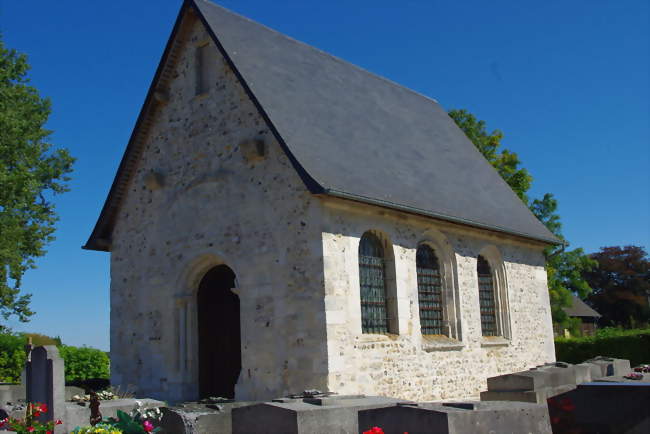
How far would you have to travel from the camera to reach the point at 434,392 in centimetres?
1434

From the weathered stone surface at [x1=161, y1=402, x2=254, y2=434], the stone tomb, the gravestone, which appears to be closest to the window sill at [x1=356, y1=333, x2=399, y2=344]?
the stone tomb

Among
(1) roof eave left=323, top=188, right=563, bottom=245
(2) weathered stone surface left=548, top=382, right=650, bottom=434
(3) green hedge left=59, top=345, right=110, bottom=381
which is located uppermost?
(1) roof eave left=323, top=188, right=563, bottom=245

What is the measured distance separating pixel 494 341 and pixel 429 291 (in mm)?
2619

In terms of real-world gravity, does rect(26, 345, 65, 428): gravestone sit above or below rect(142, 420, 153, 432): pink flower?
above

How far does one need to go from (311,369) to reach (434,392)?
11.3 feet

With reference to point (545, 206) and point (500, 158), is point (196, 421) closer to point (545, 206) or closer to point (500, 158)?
point (500, 158)

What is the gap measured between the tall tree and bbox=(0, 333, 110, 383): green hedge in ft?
136

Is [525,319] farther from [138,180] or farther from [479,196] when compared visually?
[138,180]

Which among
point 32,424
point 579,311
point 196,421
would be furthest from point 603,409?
point 579,311

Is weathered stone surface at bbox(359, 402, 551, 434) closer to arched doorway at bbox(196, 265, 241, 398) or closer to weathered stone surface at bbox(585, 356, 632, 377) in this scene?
weathered stone surface at bbox(585, 356, 632, 377)

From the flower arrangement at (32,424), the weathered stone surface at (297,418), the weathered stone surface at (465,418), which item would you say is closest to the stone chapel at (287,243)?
the flower arrangement at (32,424)

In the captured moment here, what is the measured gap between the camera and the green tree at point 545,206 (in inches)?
1069

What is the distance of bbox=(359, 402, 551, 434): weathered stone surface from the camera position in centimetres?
A: 642

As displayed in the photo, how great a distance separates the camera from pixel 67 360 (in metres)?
22.9
